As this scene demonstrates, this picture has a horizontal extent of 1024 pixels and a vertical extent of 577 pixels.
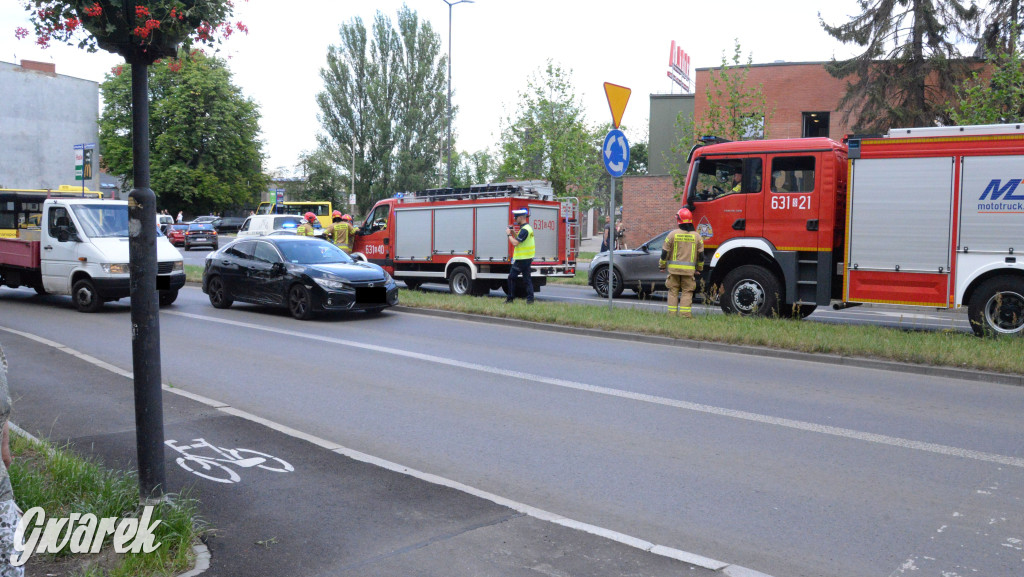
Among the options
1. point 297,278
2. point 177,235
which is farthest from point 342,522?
point 177,235

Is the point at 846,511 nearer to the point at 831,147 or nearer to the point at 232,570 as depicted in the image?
the point at 232,570

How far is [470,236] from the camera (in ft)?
62.5

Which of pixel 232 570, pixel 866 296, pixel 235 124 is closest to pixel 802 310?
pixel 866 296

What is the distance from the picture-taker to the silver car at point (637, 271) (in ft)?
62.6

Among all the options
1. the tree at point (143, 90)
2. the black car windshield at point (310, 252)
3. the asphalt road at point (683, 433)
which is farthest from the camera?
the black car windshield at point (310, 252)

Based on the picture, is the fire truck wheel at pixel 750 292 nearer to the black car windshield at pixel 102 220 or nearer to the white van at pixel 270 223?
the black car windshield at pixel 102 220

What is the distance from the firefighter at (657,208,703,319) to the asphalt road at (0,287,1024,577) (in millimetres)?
2414

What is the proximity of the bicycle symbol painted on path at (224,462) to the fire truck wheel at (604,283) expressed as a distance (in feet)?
46.5

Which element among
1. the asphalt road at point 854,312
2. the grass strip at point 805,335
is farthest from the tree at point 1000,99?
the grass strip at point 805,335

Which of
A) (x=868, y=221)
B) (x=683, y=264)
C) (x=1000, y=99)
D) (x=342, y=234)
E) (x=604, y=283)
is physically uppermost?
(x=1000, y=99)

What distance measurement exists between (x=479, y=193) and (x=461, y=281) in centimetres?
209

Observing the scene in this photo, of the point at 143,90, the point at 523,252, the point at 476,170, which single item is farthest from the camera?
the point at 476,170

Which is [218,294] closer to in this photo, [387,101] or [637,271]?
[637,271]

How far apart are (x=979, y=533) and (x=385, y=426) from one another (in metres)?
4.43
